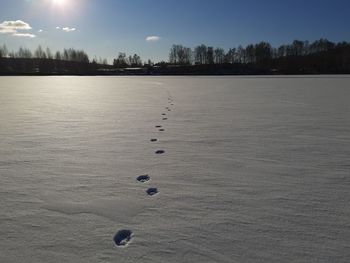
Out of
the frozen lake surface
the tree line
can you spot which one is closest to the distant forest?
the tree line

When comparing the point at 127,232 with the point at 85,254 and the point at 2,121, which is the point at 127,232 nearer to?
the point at 85,254

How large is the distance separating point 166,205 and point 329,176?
1558 mm

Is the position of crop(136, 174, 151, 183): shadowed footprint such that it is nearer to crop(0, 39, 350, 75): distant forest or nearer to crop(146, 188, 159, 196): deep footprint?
crop(146, 188, 159, 196): deep footprint

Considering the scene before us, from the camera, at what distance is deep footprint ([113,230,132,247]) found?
1.93m

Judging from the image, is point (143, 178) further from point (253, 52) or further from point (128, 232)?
point (253, 52)

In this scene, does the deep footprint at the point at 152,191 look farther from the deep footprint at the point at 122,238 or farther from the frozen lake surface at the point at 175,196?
the deep footprint at the point at 122,238

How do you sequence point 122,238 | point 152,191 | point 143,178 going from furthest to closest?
point 143,178, point 152,191, point 122,238

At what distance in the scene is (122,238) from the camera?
200 cm

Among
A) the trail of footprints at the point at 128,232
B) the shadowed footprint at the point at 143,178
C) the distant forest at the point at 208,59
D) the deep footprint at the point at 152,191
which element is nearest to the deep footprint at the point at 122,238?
the trail of footprints at the point at 128,232

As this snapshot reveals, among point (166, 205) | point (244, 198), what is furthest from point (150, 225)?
point (244, 198)

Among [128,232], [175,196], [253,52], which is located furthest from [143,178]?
[253,52]

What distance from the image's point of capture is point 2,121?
657cm

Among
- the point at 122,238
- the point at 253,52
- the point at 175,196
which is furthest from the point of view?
the point at 253,52

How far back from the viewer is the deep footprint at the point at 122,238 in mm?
1932
